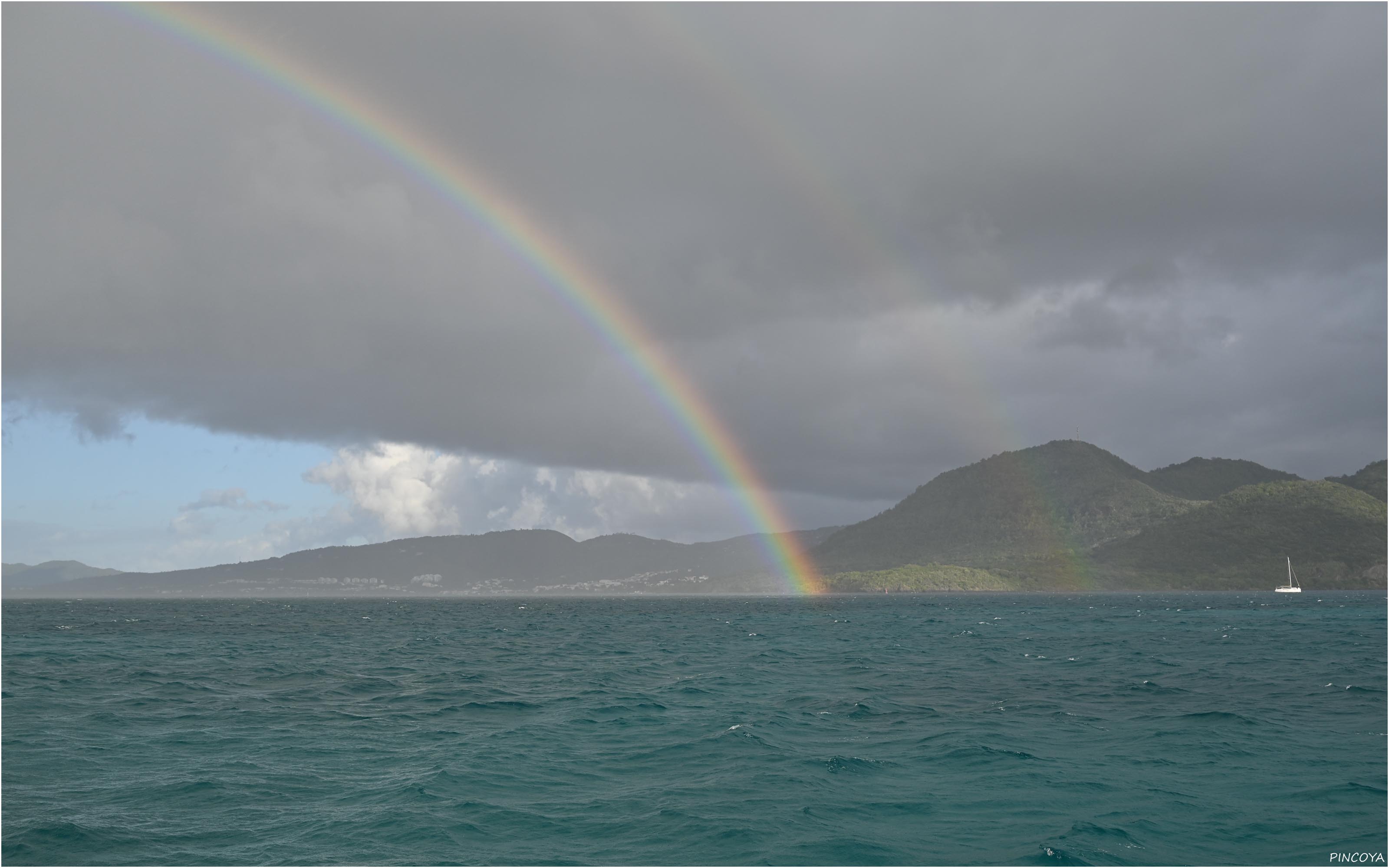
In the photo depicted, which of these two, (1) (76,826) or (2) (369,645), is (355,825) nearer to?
(1) (76,826)

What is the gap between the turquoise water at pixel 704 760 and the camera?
74.6ft

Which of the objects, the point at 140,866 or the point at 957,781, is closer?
the point at 140,866

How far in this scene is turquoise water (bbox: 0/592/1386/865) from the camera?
22.7 metres

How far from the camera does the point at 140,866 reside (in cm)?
2142

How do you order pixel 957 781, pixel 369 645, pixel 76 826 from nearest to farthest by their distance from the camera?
pixel 76 826 → pixel 957 781 → pixel 369 645

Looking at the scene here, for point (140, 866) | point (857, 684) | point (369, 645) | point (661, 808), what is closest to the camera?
point (140, 866)

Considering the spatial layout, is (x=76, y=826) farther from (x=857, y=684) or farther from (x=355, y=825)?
(x=857, y=684)

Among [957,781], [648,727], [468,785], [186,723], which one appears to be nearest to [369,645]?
[186,723]

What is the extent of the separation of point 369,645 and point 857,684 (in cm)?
5550

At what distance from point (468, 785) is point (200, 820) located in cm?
725

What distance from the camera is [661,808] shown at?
84.9ft

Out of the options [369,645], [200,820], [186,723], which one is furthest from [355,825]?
[369,645]

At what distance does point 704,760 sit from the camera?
31828 millimetres

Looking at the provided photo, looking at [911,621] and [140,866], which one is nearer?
[140,866]
